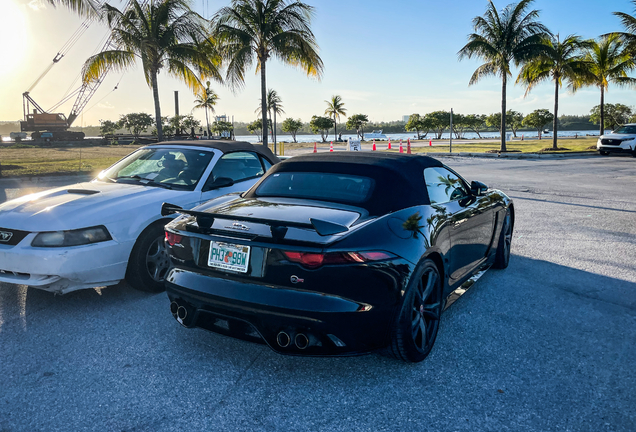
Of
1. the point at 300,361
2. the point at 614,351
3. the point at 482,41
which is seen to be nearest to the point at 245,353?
the point at 300,361

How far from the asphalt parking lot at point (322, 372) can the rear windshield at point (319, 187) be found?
118 centimetres

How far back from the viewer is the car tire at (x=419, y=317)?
9.75 ft

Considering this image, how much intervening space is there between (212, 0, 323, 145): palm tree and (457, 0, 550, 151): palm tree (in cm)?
1226

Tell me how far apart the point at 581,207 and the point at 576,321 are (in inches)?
251

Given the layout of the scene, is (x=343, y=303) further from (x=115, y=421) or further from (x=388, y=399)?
(x=115, y=421)

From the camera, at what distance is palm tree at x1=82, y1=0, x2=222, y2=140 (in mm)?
19564

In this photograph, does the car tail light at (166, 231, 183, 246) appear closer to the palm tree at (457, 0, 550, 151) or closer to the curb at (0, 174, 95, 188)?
the curb at (0, 174, 95, 188)

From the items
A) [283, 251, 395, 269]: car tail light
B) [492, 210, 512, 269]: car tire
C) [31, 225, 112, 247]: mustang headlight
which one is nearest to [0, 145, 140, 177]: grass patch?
[31, 225, 112, 247]: mustang headlight

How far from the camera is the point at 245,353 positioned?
134 inches

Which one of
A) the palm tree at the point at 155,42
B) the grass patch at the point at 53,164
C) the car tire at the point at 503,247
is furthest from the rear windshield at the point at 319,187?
the palm tree at the point at 155,42

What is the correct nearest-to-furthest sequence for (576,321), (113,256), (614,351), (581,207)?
(614,351), (576,321), (113,256), (581,207)

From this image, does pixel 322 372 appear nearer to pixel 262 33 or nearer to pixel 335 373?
pixel 335 373

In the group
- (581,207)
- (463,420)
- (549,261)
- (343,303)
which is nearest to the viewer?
(463,420)

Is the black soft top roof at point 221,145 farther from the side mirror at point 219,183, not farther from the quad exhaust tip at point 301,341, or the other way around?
the quad exhaust tip at point 301,341
